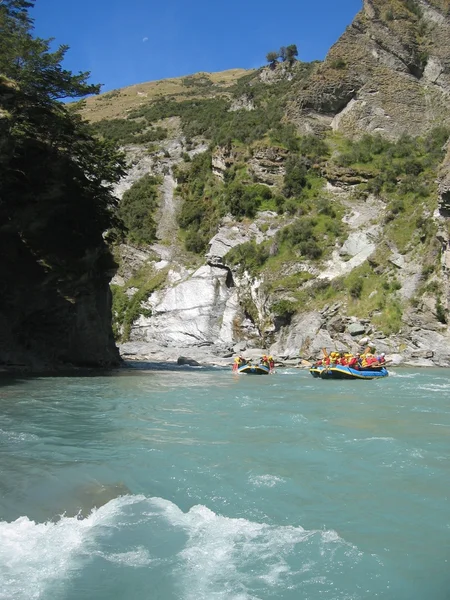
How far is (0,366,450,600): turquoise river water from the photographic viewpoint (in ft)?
14.9

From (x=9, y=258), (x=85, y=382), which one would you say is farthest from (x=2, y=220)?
(x=85, y=382)

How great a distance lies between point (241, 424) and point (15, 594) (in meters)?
7.46

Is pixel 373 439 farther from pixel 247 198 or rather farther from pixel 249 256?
pixel 247 198

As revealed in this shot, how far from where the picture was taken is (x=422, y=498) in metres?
6.51

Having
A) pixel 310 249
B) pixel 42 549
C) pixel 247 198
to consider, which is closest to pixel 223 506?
pixel 42 549

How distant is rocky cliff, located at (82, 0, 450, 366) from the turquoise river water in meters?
21.2

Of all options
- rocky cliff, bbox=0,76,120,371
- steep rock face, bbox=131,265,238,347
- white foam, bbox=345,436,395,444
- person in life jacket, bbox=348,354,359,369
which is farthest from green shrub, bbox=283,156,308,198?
white foam, bbox=345,436,395,444

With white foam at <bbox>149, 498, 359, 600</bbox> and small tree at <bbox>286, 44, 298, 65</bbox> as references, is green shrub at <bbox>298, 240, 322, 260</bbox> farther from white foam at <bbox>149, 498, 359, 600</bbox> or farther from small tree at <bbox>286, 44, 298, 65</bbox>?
small tree at <bbox>286, 44, 298, 65</bbox>

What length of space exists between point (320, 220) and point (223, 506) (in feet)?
124

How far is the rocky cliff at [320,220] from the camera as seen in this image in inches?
1305

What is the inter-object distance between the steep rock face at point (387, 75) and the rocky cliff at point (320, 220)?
147 millimetres

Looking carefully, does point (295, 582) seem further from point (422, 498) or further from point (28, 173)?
point (28, 173)

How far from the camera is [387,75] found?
5372 cm

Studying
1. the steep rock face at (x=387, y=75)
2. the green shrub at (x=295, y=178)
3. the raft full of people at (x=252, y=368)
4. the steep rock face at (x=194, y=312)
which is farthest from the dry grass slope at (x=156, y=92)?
the raft full of people at (x=252, y=368)
